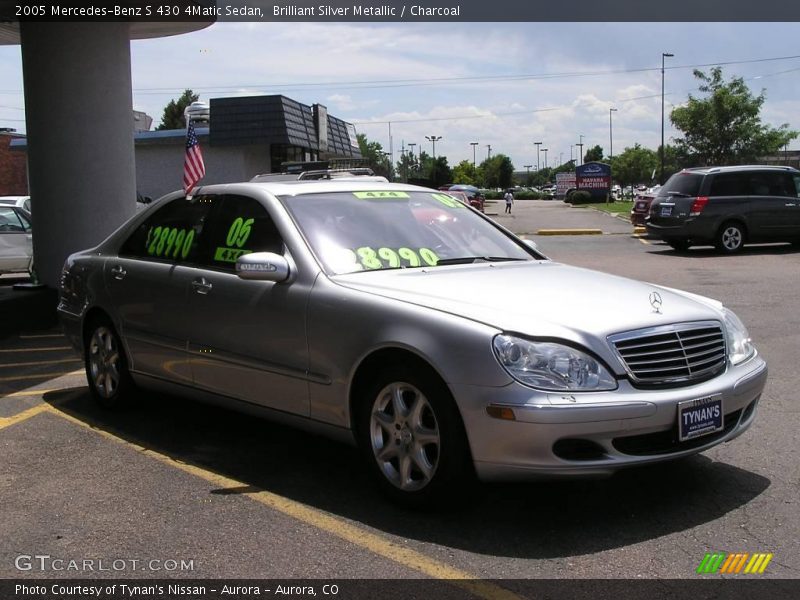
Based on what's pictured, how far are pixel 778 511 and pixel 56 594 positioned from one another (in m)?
3.24

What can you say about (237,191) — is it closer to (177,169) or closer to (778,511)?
(778,511)

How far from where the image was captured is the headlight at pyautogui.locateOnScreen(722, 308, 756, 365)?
4586mm

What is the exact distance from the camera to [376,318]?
4359 mm

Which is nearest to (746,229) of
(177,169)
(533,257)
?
(533,257)

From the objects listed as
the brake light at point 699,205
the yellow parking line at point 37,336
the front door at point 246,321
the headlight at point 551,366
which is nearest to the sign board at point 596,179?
the brake light at point 699,205

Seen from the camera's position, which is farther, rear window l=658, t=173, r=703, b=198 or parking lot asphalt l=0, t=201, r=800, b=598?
rear window l=658, t=173, r=703, b=198

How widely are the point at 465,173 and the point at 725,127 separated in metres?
78.4

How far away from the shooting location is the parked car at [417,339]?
12.8 feet

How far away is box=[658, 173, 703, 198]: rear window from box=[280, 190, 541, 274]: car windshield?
14.0 meters

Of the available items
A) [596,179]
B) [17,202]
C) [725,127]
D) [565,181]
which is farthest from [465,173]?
[17,202]

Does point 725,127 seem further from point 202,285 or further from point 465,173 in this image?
point 465,173

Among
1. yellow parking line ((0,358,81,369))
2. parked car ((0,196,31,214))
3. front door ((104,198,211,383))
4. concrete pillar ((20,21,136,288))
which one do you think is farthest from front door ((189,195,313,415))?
parked car ((0,196,31,214))

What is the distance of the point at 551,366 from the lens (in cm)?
389

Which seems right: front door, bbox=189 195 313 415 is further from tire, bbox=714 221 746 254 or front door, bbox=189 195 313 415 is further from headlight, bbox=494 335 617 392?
tire, bbox=714 221 746 254
